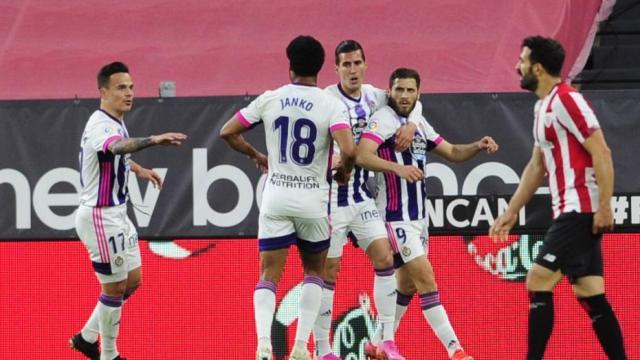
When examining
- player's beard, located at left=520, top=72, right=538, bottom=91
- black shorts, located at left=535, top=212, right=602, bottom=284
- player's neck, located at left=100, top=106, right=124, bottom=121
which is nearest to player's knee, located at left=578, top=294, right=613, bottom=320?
black shorts, located at left=535, top=212, right=602, bottom=284

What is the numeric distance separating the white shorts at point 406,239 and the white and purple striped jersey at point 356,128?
328mm

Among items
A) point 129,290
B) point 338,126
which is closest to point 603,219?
point 338,126

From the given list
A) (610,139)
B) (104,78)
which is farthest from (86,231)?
(610,139)

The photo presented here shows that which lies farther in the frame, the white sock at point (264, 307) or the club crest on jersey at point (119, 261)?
the club crest on jersey at point (119, 261)

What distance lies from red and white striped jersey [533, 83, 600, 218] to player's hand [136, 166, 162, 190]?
316 cm

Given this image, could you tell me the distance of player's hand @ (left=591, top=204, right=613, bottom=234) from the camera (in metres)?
7.98

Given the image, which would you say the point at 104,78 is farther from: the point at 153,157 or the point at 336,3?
the point at 336,3

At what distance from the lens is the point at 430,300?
9.88 metres

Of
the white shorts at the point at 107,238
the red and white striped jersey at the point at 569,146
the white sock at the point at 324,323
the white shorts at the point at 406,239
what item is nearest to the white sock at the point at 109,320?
the white shorts at the point at 107,238

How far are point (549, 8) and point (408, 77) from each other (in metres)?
3.54

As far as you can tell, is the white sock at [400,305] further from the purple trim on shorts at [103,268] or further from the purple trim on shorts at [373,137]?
the purple trim on shorts at [103,268]

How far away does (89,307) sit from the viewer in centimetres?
1108

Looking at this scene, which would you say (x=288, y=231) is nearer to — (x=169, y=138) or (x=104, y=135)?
(x=169, y=138)

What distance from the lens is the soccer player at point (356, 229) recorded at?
10047mm
